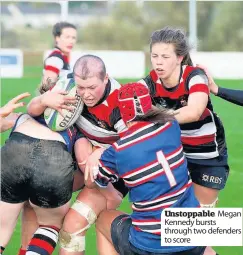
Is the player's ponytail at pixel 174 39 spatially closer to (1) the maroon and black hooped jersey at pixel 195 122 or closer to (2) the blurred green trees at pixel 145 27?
(1) the maroon and black hooped jersey at pixel 195 122

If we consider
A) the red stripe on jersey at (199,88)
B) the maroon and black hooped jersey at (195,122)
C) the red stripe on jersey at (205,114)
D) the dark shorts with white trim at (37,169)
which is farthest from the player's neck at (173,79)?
the dark shorts with white trim at (37,169)

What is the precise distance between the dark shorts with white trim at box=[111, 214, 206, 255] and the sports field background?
4.18 ft

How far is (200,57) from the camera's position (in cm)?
1888

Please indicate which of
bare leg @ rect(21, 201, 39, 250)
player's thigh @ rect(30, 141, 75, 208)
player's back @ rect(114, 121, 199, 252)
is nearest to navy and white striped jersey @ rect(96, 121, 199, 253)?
player's back @ rect(114, 121, 199, 252)

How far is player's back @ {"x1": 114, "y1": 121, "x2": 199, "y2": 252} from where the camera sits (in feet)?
14.4

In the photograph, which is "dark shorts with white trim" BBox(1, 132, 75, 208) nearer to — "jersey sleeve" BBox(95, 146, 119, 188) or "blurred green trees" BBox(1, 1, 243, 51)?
"jersey sleeve" BBox(95, 146, 119, 188)

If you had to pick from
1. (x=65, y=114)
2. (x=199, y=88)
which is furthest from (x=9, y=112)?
(x=199, y=88)

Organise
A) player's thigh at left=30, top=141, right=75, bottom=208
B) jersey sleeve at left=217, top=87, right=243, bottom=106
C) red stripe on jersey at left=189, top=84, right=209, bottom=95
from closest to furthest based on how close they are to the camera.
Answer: player's thigh at left=30, top=141, right=75, bottom=208, red stripe on jersey at left=189, top=84, right=209, bottom=95, jersey sleeve at left=217, top=87, right=243, bottom=106

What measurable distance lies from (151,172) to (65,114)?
761 millimetres

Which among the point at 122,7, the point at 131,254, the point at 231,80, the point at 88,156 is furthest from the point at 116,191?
the point at 122,7

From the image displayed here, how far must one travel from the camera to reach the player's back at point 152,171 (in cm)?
438

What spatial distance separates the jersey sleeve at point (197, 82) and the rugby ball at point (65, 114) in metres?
0.68

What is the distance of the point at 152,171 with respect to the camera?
14.4ft

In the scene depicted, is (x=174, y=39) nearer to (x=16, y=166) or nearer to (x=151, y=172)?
(x=151, y=172)
